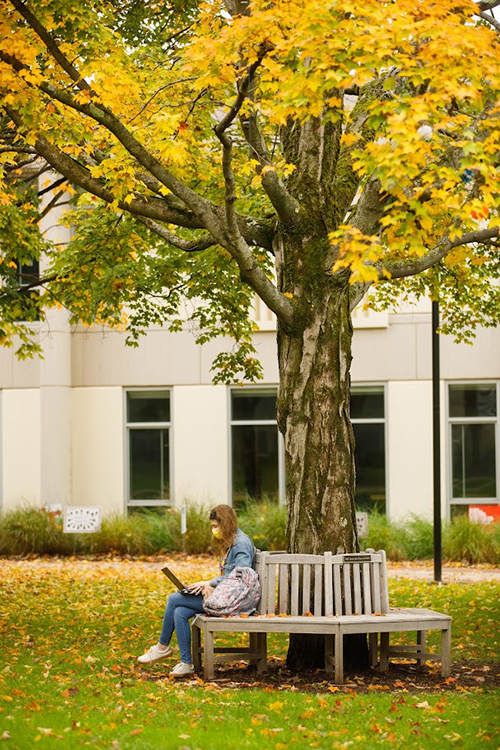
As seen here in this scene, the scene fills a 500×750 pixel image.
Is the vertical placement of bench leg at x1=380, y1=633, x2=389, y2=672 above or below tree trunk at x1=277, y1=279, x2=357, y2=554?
below

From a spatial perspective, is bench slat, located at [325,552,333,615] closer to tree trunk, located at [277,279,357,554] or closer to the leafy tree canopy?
tree trunk, located at [277,279,357,554]

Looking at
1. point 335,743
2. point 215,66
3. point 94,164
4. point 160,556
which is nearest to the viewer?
point 335,743

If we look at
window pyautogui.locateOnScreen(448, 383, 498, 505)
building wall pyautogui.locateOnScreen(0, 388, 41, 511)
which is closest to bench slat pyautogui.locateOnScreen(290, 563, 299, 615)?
window pyautogui.locateOnScreen(448, 383, 498, 505)

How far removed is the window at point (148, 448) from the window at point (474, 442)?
545cm

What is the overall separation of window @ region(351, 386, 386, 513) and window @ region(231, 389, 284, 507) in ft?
4.97

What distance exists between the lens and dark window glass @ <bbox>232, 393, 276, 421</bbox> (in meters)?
22.1

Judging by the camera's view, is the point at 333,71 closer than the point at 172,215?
Yes

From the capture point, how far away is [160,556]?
1988 centimetres

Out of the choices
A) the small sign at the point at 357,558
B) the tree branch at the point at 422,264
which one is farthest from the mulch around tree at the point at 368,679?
the tree branch at the point at 422,264

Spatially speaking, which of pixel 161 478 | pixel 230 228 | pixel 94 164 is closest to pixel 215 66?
pixel 230 228

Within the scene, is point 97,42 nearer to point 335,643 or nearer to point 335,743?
point 335,643

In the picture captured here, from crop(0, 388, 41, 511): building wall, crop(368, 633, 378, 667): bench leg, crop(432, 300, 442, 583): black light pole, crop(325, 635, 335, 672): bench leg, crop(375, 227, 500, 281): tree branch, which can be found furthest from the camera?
crop(0, 388, 41, 511): building wall

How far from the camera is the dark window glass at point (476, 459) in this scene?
844 inches

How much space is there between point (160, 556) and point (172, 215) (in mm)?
11024
